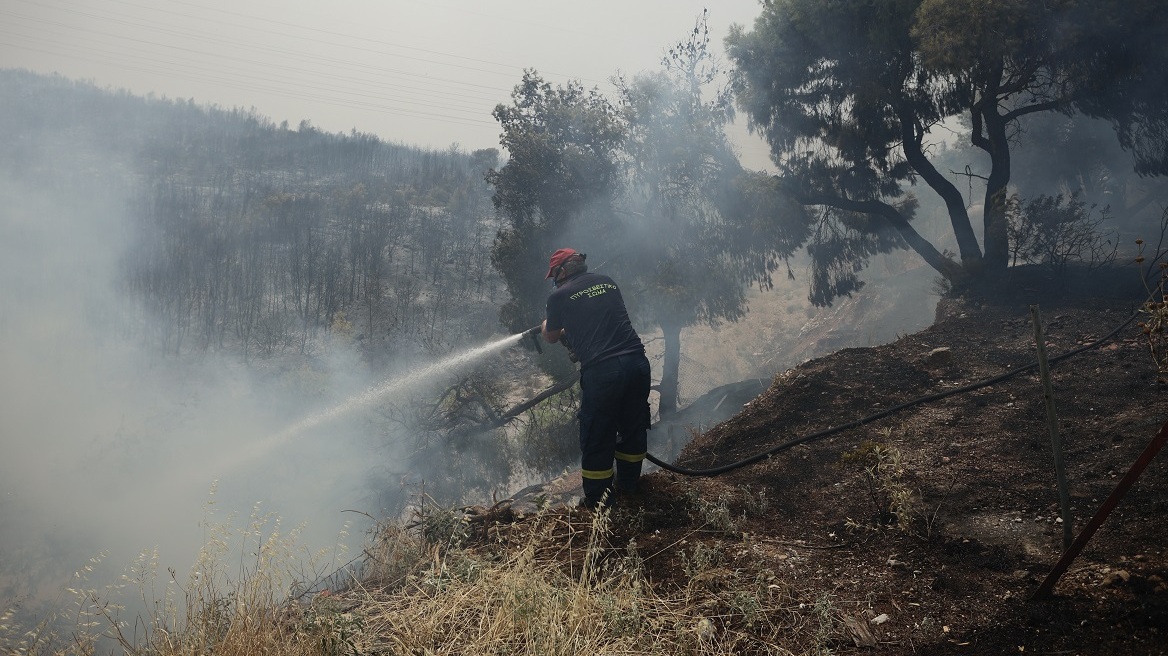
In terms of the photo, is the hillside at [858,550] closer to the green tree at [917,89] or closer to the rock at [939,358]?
the rock at [939,358]

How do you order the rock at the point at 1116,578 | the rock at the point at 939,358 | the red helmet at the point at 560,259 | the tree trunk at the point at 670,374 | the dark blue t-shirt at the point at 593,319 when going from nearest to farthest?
the rock at the point at 1116,578, the dark blue t-shirt at the point at 593,319, the red helmet at the point at 560,259, the rock at the point at 939,358, the tree trunk at the point at 670,374

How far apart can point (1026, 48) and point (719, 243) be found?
265 inches

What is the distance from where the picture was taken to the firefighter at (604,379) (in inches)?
179

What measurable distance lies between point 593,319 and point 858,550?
2256 millimetres

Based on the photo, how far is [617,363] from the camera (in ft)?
15.1

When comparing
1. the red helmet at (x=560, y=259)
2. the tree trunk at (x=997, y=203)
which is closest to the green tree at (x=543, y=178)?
the tree trunk at (x=997, y=203)

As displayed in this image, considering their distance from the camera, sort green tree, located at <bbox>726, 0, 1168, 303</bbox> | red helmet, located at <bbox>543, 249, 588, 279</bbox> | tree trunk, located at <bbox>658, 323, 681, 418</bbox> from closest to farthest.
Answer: red helmet, located at <bbox>543, 249, 588, 279</bbox>, green tree, located at <bbox>726, 0, 1168, 303</bbox>, tree trunk, located at <bbox>658, 323, 681, 418</bbox>

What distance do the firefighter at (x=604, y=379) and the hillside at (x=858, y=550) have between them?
28 cm

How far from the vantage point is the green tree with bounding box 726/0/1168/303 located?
955cm

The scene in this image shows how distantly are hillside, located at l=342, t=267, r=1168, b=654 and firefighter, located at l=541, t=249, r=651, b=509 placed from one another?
0.91 feet

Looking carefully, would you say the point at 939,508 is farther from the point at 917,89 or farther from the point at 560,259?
the point at 917,89

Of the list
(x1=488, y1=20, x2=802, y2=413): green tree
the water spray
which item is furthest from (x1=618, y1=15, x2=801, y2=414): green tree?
the water spray

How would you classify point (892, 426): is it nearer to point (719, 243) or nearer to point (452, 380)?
point (719, 243)

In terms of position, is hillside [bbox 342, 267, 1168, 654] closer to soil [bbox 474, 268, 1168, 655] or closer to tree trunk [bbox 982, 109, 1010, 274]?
soil [bbox 474, 268, 1168, 655]
